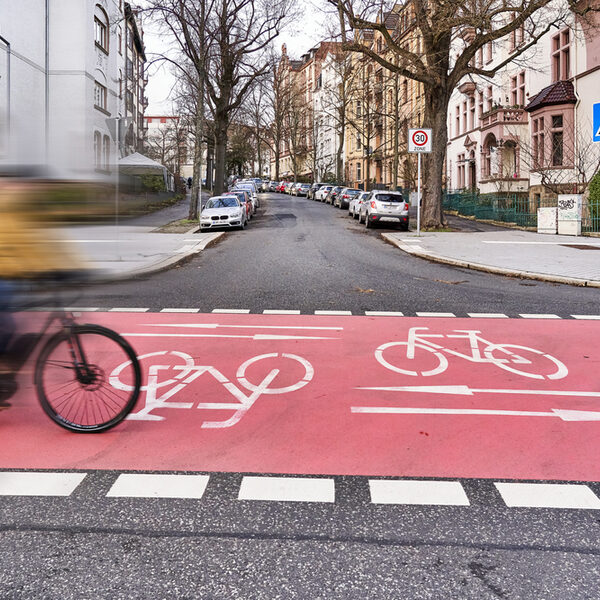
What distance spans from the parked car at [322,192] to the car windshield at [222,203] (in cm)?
2768

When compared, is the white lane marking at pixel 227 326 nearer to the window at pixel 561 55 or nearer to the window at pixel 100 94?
the window at pixel 100 94

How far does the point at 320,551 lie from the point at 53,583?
1081 mm

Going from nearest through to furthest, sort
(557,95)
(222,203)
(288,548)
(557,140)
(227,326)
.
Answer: (288,548) → (227,326) → (222,203) → (557,95) → (557,140)

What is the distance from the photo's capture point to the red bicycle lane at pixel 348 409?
4211 mm

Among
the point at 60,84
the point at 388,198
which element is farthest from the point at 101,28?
the point at 60,84

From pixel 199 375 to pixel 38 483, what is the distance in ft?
8.24

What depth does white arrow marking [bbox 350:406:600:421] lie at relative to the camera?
5145mm

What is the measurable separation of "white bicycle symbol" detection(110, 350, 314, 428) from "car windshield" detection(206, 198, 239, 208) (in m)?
22.4

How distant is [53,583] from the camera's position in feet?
9.09

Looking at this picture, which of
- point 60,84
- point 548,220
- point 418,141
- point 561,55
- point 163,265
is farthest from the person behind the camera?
point 561,55

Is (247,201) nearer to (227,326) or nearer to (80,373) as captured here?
(227,326)

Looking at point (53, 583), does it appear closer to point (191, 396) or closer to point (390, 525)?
point (390, 525)

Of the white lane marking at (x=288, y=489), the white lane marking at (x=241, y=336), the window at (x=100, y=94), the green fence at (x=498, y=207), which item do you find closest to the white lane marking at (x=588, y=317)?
the white lane marking at (x=241, y=336)

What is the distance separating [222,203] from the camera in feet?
96.8
